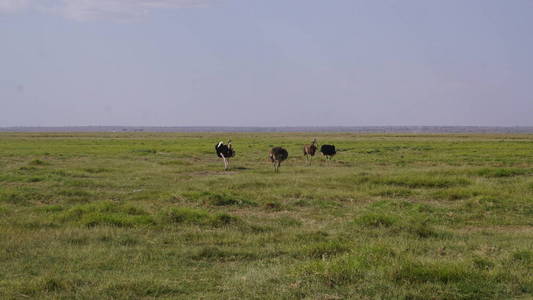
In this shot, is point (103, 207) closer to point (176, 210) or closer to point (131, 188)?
point (176, 210)

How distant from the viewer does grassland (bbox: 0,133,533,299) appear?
22.8 feet

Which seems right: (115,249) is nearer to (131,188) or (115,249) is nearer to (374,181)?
(131,188)

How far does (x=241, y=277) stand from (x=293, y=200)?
8.11 m

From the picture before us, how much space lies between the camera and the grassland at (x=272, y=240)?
6.95 metres

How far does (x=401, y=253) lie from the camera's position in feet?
26.9

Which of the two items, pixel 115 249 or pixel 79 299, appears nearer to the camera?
pixel 79 299

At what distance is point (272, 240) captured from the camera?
10180 mm

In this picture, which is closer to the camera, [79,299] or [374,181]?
[79,299]

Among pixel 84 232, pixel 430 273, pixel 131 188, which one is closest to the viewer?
pixel 430 273

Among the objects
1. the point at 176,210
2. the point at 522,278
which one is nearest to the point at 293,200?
the point at 176,210

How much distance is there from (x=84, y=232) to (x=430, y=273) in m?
6.57

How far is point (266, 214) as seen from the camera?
13.6 meters

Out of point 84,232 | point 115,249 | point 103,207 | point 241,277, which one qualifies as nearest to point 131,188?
point 103,207

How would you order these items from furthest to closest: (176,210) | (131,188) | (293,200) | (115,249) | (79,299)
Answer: (131,188) < (293,200) < (176,210) < (115,249) < (79,299)
